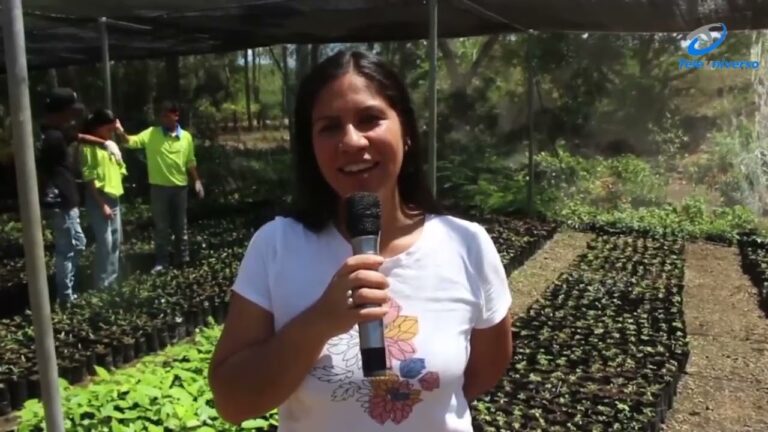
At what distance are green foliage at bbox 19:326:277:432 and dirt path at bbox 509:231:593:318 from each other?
3.13 m

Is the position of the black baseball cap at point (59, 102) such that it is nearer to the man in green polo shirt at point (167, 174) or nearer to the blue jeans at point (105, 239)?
the blue jeans at point (105, 239)

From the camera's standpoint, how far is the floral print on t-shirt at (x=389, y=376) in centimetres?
108

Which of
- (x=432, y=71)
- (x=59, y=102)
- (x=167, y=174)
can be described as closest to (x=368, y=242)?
(x=432, y=71)

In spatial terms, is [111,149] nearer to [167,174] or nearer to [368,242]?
[167,174]

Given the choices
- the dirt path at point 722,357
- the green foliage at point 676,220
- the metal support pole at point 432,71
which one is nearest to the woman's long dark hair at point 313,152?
the dirt path at point 722,357

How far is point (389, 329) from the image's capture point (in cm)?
111

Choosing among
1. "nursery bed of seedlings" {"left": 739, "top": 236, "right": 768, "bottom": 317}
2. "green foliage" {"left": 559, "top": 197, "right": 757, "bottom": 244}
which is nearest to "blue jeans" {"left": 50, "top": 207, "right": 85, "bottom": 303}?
"nursery bed of seedlings" {"left": 739, "top": 236, "right": 768, "bottom": 317}

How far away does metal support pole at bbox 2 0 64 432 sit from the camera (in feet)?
6.40

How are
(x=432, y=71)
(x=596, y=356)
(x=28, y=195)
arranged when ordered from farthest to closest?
(x=432, y=71)
(x=596, y=356)
(x=28, y=195)

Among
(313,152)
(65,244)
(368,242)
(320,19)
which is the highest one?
(320,19)

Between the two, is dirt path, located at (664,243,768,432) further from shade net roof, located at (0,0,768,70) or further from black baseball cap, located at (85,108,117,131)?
black baseball cap, located at (85,108,117,131)

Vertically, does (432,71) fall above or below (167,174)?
above

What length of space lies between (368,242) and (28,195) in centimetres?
139

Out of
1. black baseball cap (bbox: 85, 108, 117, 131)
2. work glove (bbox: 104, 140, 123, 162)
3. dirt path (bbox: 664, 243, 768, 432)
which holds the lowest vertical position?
dirt path (bbox: 664, 243, 768, 432)
